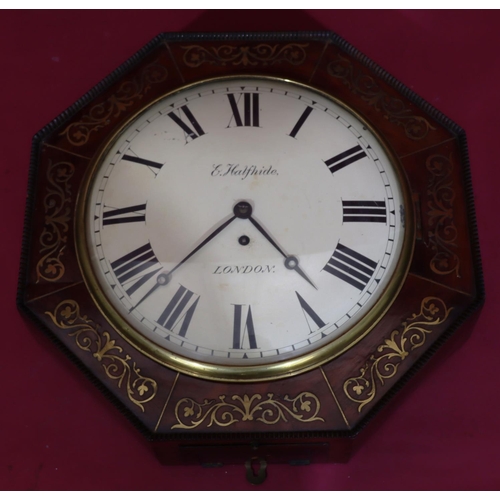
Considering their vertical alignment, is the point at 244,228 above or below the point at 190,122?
below

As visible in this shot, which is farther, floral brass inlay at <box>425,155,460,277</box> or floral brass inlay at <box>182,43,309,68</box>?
floral brass inlay at <box>182,43,309,68</box>

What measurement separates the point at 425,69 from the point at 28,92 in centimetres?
83

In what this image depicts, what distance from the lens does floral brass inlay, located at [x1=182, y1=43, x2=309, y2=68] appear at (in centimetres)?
143

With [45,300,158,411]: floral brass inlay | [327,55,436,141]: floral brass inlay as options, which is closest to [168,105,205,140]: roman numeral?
[327,55,436,141]: floral brass inlay

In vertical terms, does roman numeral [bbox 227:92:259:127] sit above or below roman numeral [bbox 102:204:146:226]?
above

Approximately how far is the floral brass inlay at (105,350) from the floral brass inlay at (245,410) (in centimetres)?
7

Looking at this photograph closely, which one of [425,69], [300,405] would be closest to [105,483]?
[300,405]

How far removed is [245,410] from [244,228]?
328mm

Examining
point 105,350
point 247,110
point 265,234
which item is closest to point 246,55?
point 247,110

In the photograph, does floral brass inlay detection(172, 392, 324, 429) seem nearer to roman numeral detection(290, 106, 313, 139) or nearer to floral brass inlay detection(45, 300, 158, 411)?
floral brass inlay detection(45, 300, 158, 411)

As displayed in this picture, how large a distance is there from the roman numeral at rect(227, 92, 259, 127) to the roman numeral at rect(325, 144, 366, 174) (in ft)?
0.53

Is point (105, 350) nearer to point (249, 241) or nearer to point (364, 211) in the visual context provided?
point (249, 241)

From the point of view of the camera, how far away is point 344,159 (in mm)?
1357

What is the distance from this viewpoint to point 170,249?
52.0 inches
